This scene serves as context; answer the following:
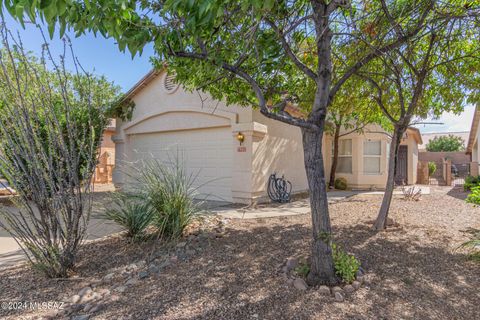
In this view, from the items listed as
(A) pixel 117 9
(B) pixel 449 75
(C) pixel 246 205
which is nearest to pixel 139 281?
(A) pixel 117 9

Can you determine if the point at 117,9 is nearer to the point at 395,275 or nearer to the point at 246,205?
the point at 395,275

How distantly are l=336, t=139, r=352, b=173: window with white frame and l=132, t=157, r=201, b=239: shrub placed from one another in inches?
400

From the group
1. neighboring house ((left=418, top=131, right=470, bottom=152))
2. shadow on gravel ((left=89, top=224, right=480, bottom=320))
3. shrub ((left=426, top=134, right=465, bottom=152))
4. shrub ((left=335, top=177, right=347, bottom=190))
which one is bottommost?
shadow on gravel ((left=89, top=224, right=480, bottom=320))

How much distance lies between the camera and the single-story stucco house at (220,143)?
854cm

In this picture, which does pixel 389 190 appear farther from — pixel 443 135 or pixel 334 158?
pixel 443 135

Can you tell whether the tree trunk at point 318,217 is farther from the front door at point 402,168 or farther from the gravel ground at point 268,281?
the front door at point 402,168

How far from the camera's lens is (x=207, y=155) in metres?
9.50

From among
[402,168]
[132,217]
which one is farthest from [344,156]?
[132,217]

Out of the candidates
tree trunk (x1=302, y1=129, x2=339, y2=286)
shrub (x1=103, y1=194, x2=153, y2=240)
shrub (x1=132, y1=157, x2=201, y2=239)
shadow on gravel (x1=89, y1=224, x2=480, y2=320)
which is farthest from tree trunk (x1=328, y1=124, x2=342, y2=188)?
shrub (x1=103, y1=194, x2=153, y2=240)

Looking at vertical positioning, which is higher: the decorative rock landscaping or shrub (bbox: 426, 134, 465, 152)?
shrub (bbox: 426, 134, 465, 152)

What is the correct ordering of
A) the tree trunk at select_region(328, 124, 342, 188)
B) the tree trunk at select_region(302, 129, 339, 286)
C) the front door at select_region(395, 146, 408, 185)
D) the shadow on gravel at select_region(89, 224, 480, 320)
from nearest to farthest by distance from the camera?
the shadow on gravel at select_region(89, 224, 480, 320) → the tree trunk at select_region(302, 129, 339, 286) → the tree trunk at select_region(328, 124, 342, 188) → the front door at select_region(395, 146, 408, 185)

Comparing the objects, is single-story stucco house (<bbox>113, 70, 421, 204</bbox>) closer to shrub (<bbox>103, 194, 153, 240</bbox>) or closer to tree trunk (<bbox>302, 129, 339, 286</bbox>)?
shrub (<bbox>103, 194, 153, 240</bbox>)

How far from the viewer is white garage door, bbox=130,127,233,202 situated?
9.08 m

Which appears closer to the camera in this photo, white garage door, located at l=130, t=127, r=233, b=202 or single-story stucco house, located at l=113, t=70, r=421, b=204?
single-story stucco house, located at l=113, t=70, r=421, b=204
